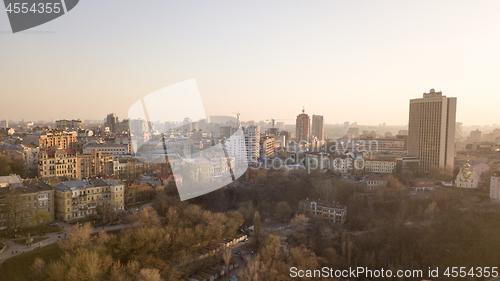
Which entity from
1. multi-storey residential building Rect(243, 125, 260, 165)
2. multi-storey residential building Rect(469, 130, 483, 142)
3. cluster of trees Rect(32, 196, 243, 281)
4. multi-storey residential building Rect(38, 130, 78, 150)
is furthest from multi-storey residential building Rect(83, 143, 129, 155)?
multi-storey residential building Rect(469, 130, 483, 142)

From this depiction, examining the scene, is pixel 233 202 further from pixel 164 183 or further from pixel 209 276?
pixel 209 276

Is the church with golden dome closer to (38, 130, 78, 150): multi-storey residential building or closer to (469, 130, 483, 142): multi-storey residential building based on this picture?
(469, 130, 483, 142): multi-storey residential building

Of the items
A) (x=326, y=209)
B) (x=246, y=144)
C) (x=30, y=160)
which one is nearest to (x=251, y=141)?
(x=246, y=144)

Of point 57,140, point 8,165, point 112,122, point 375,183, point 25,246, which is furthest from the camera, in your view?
point 112,122

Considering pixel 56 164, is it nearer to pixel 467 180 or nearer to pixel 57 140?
pixel 57 140

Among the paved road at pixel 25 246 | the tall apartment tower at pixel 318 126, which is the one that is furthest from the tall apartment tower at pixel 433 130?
the paved road at pixel 25 246

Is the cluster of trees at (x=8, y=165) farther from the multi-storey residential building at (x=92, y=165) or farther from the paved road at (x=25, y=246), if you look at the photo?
the paved road at (x=25, y=246)
